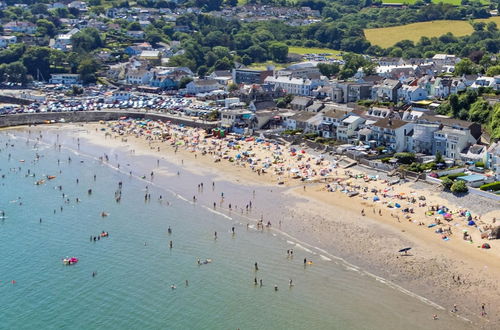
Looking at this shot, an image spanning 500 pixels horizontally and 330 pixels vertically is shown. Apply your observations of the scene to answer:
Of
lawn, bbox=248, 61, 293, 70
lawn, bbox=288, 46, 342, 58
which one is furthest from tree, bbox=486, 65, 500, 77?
lawn, bbox=288, 46, 342, 58

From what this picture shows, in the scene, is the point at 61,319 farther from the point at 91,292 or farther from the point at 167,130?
the point at 167,130

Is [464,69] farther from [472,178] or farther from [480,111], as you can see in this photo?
[472,178]

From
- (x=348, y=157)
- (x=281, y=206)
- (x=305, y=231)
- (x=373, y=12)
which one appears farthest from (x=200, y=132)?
(x=373, y=12)

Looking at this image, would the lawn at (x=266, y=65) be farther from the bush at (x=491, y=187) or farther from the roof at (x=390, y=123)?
the bush at (x=491, y=187)

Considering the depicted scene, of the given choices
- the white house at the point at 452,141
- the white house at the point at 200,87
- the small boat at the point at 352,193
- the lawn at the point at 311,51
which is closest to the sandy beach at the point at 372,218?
the small boat at the point at 352,193

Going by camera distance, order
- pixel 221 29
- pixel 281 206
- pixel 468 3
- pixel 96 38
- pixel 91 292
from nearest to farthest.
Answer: pixel 91 292, pixel 281 206, pixel 96 38, pixel 221 29, pixel 468 3

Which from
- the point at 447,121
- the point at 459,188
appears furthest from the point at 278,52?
the point at 459,188

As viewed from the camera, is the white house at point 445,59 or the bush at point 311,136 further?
the white house at point 445,59
